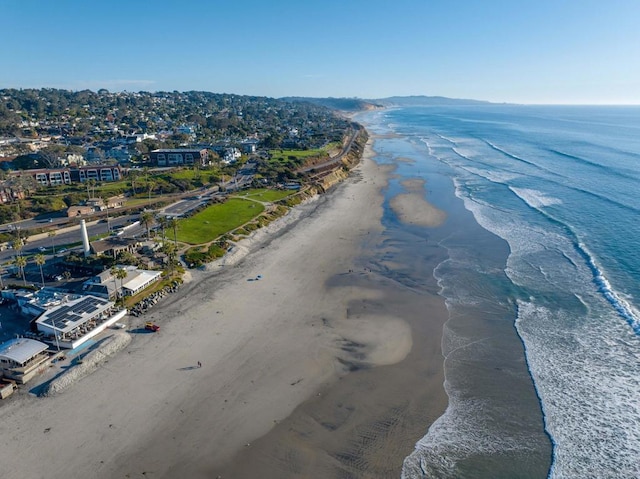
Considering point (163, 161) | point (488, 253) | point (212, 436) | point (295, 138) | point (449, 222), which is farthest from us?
point (295, 138)

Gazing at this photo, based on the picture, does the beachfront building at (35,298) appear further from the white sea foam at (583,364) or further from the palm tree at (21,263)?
the white sea foam at (583,364)

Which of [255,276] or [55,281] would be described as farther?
[255,276]

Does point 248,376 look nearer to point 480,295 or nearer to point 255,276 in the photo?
point 255,276

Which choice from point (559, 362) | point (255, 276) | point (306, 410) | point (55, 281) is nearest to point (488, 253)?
point (559, 362)

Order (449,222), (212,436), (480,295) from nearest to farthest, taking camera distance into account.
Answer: (212,436), (480,295), (449,222)

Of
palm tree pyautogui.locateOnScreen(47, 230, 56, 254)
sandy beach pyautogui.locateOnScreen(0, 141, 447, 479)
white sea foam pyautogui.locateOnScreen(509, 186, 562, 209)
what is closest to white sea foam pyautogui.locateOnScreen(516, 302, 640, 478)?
sandy beach pyautogui.locateOnScreen(0, 141, 447, 479)

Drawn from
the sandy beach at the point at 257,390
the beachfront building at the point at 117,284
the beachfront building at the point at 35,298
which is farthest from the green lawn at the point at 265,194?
the beachfront building at the point at 35,298

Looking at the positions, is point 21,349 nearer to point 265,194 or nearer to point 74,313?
point 74,313
